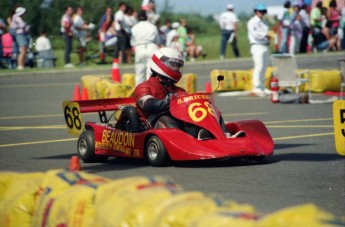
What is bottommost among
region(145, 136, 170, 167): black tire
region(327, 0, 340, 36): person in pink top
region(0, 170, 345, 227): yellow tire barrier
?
region(327, 0, 340, 36): person in pink top

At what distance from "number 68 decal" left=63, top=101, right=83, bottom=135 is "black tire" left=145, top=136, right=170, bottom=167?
107cm

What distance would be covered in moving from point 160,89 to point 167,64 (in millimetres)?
296

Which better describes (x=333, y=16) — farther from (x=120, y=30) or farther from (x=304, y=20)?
(x=120, y=30)

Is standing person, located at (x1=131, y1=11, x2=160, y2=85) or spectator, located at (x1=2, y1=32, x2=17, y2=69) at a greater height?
standing person, located at (x1=131, y1=11, x2=160, y2=85)

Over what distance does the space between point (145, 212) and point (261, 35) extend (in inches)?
680

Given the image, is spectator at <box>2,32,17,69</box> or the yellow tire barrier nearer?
the yellow tire barrier

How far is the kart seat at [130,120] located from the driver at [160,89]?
4.5 inches

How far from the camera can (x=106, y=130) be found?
12703 millimetres

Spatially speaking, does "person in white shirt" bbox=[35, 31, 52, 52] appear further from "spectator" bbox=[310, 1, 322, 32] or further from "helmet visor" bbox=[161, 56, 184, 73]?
"helmet visor" bbox=[161, 56, 184, 73]

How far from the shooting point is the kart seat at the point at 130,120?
12305mm

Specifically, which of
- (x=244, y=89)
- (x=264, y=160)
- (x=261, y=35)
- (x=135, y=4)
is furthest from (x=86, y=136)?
(x=135, y=4)

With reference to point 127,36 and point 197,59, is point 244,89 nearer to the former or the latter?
point 127,36

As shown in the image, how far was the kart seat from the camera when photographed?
12.3 m

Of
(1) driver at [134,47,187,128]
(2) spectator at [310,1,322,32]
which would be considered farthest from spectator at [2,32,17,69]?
(1) driver at [134,47,187,128]
